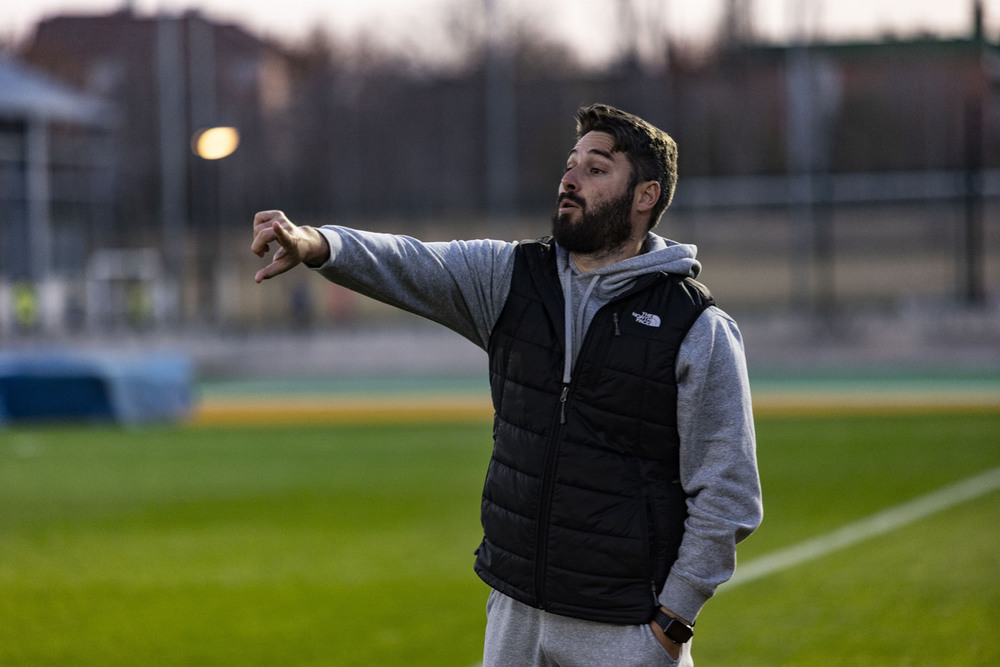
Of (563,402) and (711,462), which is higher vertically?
(563,402)

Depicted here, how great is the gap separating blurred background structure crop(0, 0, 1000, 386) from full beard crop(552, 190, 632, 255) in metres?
27.7

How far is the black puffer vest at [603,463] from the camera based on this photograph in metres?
3.19

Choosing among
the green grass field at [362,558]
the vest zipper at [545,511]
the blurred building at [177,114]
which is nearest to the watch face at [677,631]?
the vest zipper at [545,511]

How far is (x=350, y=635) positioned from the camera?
6.73 meters

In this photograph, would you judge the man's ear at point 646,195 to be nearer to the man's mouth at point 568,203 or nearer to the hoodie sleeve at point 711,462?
the man's mouth at point 568,203

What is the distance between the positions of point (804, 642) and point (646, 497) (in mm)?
3661

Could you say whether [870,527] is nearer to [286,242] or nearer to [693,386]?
[693,386]

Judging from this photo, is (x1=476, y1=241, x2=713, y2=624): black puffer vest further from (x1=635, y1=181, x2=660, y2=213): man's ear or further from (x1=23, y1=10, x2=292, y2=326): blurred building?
(x1=23, y1=10, x2=292, y2=326): blurred building

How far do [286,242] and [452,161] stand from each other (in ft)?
165

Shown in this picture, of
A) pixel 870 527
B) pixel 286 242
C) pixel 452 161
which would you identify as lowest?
pixel 870 527

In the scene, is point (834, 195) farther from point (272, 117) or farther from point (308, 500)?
point (308, 500)

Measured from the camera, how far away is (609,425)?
3.21 m

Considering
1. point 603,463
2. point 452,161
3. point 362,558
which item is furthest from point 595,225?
point 452,161

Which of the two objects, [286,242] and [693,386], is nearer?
[286,242]
